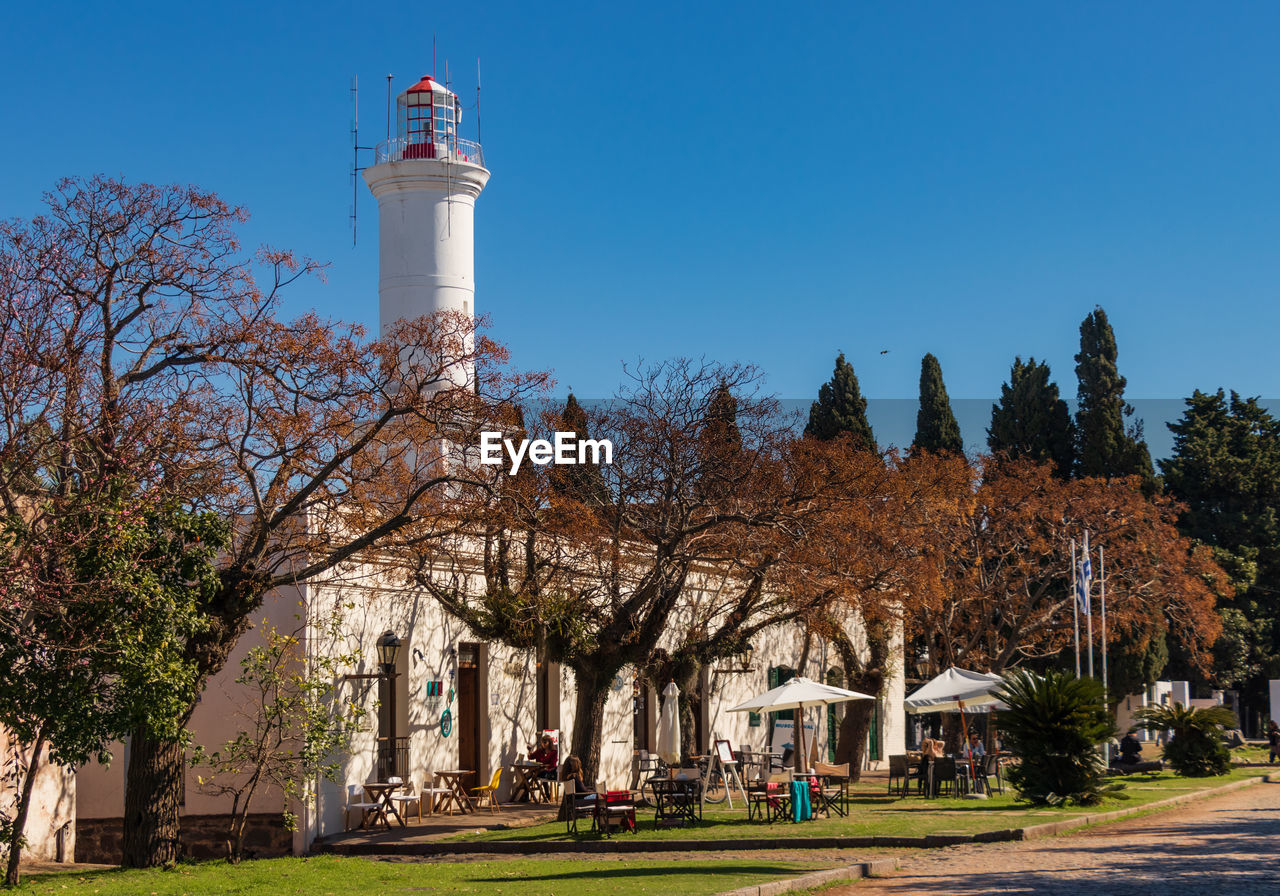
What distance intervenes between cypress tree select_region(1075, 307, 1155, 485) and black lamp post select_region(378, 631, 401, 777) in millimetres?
36845

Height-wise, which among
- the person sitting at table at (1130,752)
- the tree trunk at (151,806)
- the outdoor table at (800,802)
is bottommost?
the person sitting at table at (1130,752)

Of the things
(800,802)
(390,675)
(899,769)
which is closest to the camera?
(800,802)

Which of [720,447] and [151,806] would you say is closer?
[151,806]

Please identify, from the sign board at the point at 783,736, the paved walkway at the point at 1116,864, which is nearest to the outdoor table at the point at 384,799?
the paved walkway at the point at 1116,864

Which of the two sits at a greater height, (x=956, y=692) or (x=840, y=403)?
(x=840, y=403)

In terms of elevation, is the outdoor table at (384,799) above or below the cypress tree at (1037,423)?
below

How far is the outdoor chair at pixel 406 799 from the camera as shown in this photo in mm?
19844

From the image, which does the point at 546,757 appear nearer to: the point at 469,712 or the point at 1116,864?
the point at 469,712

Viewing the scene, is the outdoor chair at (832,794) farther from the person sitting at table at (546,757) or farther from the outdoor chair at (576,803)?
the person sitting at table at (546,757)

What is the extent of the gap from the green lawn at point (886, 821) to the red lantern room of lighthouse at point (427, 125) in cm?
1556

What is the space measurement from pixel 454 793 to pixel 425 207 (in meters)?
13.6

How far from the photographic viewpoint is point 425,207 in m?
29.2

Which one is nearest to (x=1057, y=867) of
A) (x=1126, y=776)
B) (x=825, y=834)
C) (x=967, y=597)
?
(x=825, y=834)

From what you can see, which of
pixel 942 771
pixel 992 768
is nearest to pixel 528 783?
pixel 942 771
